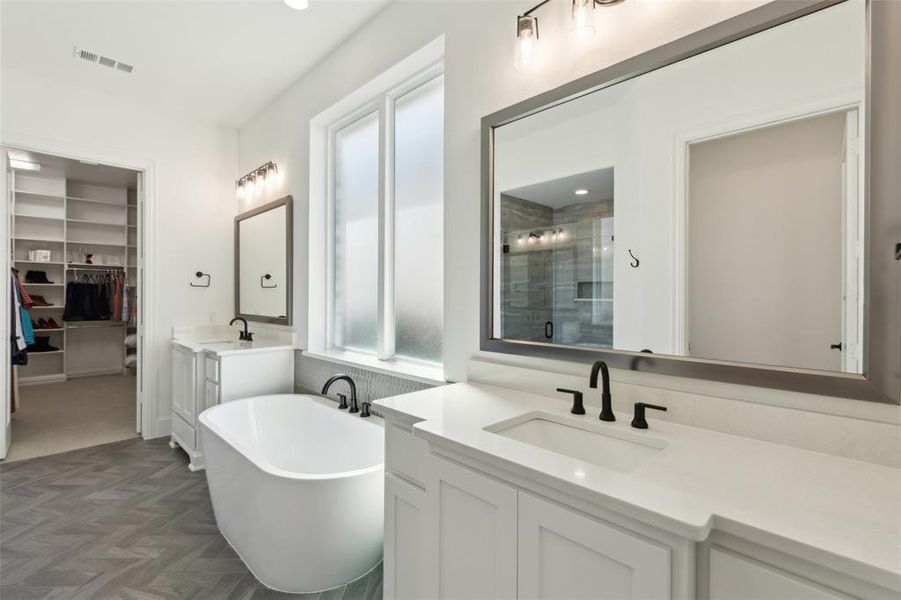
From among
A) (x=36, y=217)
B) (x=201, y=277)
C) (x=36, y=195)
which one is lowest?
(x=201, y=277)

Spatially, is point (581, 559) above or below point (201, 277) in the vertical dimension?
below

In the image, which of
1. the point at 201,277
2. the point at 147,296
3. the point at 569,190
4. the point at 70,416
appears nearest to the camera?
the point at 569,190

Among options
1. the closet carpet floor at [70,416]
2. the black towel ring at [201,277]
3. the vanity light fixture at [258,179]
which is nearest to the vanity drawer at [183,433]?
the closet carpet floor at [70,416]

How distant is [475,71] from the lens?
6.47 feet

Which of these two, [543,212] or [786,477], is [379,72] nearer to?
[543,212]

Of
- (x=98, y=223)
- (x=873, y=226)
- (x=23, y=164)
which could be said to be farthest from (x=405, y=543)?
(x=98, y=223)

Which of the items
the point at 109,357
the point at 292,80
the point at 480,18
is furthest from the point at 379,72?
the point at 109,357

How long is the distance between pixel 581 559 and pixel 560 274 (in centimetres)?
102

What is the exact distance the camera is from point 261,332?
12.7 feet

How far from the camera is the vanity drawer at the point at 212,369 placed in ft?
9.92

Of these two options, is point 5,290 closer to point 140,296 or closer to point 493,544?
point 140,296

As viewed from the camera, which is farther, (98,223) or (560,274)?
(98,223)

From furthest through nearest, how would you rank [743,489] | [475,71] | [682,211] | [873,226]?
[475,71] → [682,211] → [873,226] → [743,489]

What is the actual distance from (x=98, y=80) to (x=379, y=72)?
2524mm
